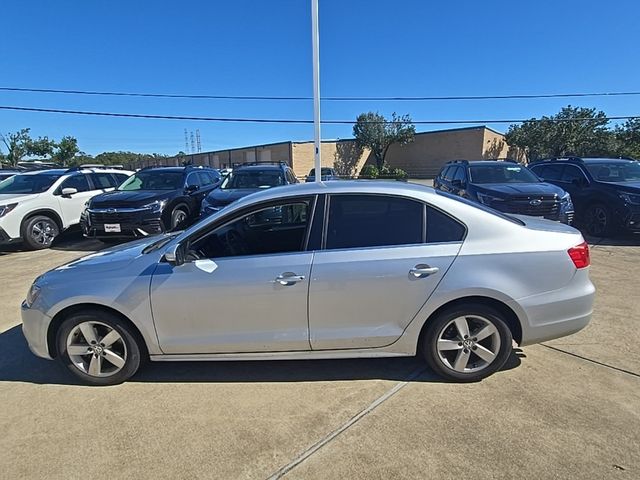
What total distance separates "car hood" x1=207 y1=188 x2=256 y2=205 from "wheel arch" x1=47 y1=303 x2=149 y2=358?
4.58 m

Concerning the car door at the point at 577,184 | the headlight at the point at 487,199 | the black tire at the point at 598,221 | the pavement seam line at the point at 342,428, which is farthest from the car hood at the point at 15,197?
the black tire at the point at 598,221

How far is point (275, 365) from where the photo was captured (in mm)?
3318

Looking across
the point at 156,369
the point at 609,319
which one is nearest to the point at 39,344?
the point at 156,369

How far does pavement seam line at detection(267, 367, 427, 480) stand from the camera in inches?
87.5

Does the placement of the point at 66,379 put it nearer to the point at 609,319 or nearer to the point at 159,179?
the point at 609,319

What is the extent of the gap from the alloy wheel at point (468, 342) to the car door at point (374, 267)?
0.35m

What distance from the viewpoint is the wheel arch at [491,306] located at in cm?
290

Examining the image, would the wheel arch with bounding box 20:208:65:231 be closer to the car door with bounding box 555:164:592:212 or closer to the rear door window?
the rear door window

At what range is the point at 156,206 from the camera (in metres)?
7.84

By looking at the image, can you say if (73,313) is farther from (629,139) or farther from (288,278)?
(629,139)

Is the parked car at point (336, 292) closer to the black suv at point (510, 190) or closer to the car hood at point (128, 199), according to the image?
the black suv at point (510, 190)

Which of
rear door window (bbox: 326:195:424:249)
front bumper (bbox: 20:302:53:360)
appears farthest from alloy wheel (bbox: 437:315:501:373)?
front bumper (bbox: 20:302:53:360)

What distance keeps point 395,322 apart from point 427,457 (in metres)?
0.93

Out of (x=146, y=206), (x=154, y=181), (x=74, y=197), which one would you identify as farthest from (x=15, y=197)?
(x=146, y=206)
